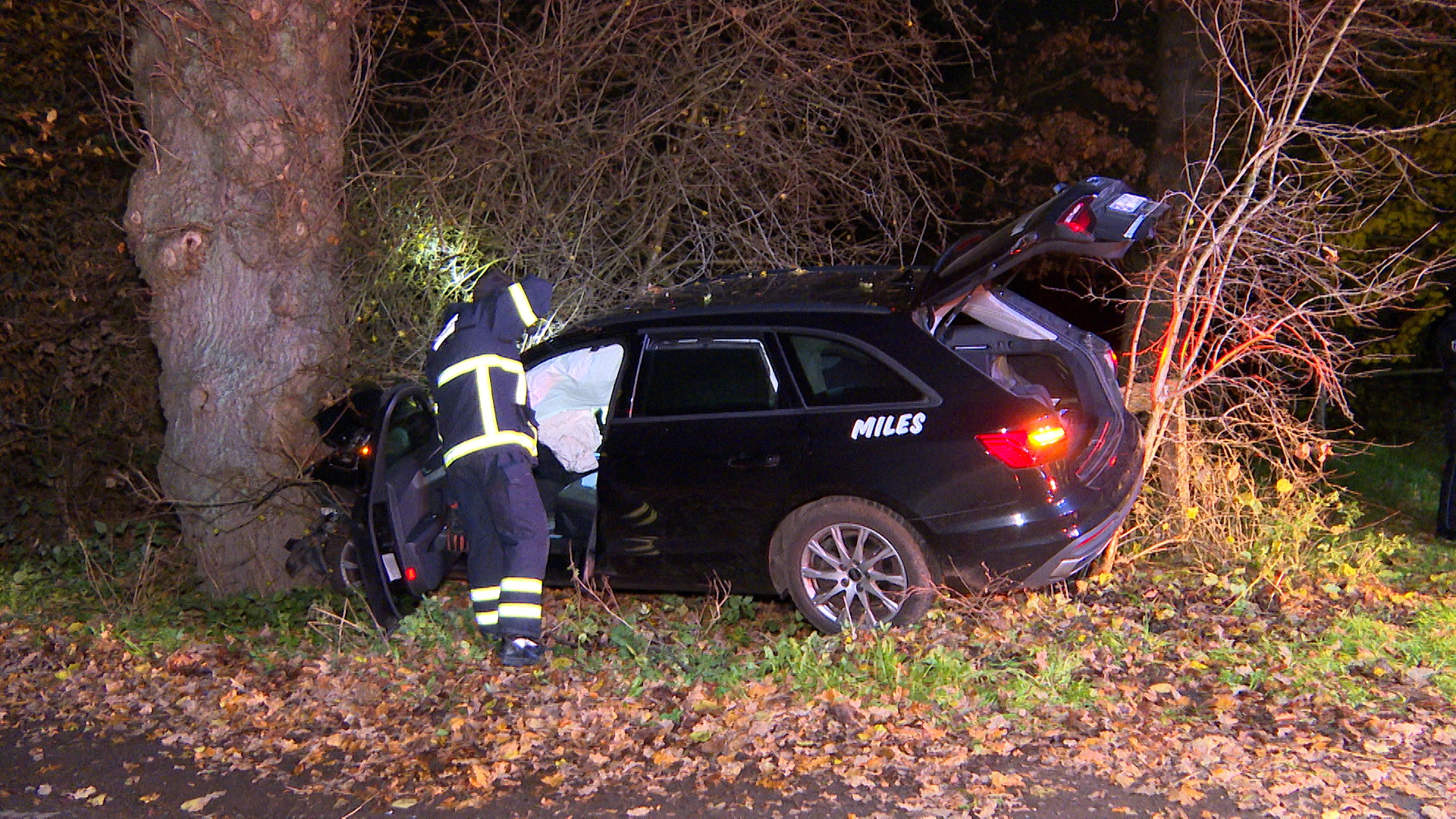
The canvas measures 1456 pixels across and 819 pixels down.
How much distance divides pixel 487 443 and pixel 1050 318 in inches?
110

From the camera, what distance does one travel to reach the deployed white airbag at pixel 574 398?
21.1ft

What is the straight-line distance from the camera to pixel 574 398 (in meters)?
7.04

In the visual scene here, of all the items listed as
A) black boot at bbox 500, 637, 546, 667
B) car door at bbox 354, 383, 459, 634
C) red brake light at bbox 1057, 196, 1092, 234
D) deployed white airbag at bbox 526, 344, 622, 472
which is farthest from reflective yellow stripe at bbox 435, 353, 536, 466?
red brake light at bbox 1057, 196, 1092, 234

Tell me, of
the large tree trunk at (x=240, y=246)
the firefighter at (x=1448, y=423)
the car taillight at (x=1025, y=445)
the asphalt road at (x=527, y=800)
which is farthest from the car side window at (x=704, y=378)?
the firefighter at (x=1448, y=423)

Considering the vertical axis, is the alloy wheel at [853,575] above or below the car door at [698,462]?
below

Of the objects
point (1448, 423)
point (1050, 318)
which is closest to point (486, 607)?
point (1050, 318)

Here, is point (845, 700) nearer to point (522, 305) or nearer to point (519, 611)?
point (519, 611)

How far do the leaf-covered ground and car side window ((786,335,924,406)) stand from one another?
3.46 ft

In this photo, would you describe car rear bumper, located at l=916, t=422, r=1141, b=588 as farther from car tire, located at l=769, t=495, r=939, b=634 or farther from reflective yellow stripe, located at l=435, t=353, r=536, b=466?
reflective yellow stripe, located at l=435, t=353, r=536, b=466

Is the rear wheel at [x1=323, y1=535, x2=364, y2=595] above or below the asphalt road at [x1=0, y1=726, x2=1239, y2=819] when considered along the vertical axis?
above

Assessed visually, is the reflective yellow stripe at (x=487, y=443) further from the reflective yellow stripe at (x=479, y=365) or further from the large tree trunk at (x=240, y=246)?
the large tree trunk at (x=240, y=246)

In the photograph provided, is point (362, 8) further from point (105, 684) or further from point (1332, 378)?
point (1332, 378)

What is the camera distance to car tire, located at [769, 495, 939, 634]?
5535mm

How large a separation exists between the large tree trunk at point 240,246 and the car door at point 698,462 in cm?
224
